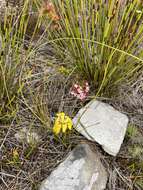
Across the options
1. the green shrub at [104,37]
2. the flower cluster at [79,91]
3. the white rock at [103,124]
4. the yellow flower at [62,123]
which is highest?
the green shrub at [104,37]

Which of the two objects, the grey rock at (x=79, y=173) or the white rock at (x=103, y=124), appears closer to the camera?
the grey rock at (x=79, y=173)

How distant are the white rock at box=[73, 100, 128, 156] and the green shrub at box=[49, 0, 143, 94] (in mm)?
111

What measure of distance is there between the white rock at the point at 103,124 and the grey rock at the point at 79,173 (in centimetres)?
7

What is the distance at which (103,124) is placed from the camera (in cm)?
154

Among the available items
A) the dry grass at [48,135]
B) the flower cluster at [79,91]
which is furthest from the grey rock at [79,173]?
the flower cluster at [79,91]

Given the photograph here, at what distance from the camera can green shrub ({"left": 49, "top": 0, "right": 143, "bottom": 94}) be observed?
1.46 m

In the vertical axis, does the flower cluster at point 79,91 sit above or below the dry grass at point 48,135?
above

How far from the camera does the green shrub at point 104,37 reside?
1.46m

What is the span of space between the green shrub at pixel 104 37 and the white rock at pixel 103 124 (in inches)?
4.4

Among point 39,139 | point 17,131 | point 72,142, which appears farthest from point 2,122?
point 72,142

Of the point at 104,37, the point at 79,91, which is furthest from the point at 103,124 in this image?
the point at 104,37

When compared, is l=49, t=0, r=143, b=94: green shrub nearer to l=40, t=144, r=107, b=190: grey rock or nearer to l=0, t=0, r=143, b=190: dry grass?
l=0, t=0, r=143, b=190: dry grass

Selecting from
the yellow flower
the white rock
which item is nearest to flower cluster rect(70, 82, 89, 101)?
the white rock

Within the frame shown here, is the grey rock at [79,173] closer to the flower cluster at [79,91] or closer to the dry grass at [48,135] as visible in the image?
the dry grass at [48,135]
